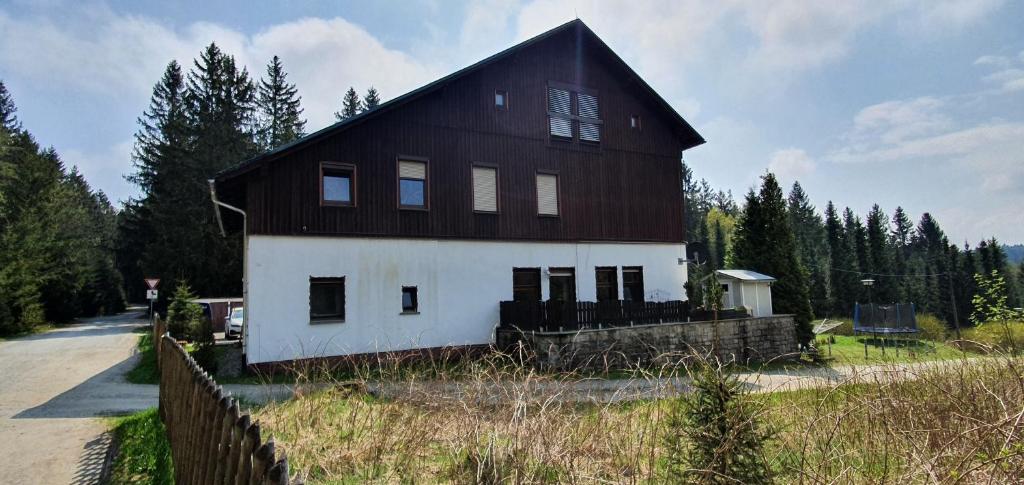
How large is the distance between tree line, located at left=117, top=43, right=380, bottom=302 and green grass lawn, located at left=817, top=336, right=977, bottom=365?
116 ft

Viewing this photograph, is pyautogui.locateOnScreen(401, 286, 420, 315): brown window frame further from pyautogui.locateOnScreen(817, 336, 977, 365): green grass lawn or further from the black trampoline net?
the black trampoline net

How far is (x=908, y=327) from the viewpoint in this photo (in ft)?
96.4

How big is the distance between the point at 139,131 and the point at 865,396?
51679mm

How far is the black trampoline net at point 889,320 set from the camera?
29344 mm

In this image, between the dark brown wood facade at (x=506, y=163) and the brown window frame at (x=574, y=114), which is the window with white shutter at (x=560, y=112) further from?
the dark brown wood facade at (x=506, y=163)

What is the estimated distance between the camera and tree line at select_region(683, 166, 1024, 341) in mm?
24484

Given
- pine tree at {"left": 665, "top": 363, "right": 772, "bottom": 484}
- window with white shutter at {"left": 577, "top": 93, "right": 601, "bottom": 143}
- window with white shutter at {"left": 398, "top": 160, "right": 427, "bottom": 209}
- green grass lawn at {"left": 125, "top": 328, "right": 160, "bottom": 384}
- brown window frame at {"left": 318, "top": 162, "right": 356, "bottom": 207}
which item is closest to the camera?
pine tree at {"left": 665, "top": 363, "right": 772, "bottom": 484}

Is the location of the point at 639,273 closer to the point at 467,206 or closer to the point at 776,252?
the point at 467,206

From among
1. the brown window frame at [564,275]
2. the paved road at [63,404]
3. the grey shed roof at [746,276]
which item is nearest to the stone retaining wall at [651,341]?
the brown window frame at [564,275]

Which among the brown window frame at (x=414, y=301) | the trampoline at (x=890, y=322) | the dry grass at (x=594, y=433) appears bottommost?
the trampoline at (x=890, y=322)

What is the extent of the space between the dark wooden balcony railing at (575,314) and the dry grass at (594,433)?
849 centimetres

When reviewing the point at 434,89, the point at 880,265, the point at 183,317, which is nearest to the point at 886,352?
the point at 434,89

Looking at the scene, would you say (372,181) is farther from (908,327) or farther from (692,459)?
(908,327)

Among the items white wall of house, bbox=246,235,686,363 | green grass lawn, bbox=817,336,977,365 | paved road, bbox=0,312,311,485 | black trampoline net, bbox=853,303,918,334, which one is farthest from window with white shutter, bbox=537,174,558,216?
black trampoline net, bbox=853,303,918,334
